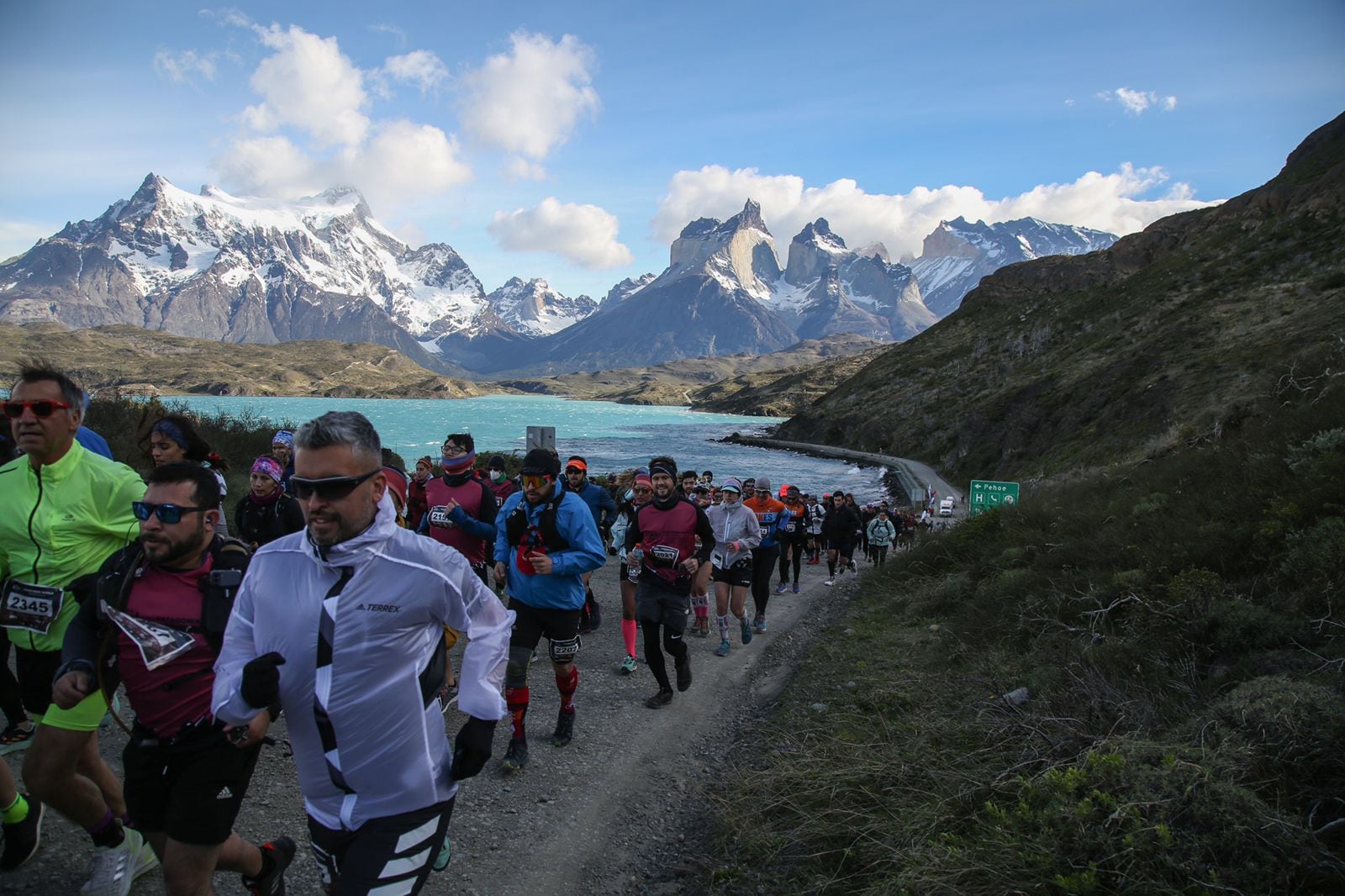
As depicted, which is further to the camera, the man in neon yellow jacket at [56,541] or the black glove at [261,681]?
the man in neon yellow jacket at [56,541]

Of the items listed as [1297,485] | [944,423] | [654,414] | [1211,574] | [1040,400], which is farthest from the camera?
[654,414]

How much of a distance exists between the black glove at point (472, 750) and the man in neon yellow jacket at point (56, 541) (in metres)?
2.12

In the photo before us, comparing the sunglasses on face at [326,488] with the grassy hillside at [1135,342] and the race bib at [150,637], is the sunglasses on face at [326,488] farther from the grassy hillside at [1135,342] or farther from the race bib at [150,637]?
the grassy hillside at [1135,342]

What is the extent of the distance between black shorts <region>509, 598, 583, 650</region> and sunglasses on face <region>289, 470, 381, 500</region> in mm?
3689

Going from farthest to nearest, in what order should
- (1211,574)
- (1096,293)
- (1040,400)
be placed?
(1096,293) < (1040,400) < (1211,574)

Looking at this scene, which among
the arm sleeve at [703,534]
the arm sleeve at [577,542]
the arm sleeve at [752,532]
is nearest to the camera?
the arm sleeve at [577,542]

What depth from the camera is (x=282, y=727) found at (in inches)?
241

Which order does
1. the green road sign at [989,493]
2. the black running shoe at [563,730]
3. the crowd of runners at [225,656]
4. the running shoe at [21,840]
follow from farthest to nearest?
the green road sign at [989,493] < the black running shoe at [563,730] < the running shoe at [21,840] < the crowd of runners at [225,656]

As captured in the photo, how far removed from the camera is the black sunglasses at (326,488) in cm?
230

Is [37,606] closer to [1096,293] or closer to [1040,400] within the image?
[1040,400]

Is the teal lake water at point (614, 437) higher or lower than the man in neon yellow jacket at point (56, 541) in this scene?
lower

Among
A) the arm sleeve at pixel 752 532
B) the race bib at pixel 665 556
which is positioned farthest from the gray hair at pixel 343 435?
the arm sleeve at pixel 752 532

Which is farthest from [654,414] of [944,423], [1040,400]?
[1040,400]

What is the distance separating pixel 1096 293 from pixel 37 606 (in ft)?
226
